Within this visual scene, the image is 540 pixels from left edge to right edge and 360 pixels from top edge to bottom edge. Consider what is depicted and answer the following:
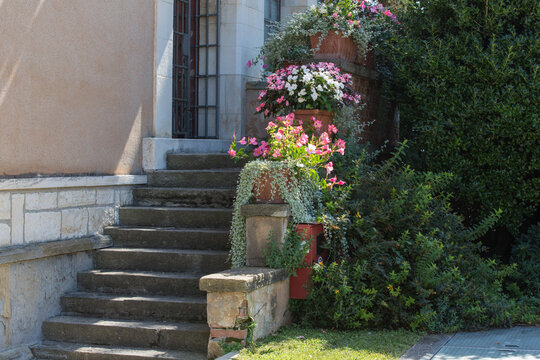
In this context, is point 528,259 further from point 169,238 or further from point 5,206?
point 5,206

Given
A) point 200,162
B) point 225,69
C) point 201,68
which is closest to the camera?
point 200,162

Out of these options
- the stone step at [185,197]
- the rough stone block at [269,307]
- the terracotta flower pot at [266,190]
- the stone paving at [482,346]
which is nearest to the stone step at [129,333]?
the rough stone block at [269,307]

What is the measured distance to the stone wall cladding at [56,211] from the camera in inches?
224

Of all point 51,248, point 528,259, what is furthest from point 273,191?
point 528,259

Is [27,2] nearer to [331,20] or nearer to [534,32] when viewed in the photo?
[331,20]

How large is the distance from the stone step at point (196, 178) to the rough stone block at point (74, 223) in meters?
1.01

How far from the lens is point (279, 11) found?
10.4 m

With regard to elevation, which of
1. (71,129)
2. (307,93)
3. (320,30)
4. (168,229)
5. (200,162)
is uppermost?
(320,30)

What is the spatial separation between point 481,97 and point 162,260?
3515 millimetres

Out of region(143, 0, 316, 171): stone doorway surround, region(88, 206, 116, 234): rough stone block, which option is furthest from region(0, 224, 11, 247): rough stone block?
region(143, 0, 316, 171): stone doorway surround

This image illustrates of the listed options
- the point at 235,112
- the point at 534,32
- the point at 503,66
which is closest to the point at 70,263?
the point at 235,112

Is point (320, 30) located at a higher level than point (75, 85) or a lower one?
higher

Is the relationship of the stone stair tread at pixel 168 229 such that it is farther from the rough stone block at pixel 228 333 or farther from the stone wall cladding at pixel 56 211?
the rough stone block at pixel 228 333

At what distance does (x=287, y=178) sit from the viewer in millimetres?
5902
